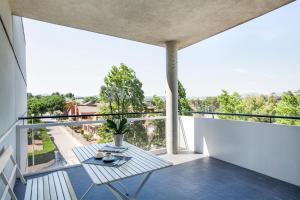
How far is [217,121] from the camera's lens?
163 inches

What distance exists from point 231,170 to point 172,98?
1934mm

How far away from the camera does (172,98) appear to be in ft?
15.0

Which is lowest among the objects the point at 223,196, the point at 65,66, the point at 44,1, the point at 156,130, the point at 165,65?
the point at 223,196

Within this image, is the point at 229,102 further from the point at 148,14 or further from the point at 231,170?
the point at 148,14

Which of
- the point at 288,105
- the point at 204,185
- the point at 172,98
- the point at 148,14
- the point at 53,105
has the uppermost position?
the point at 148,14

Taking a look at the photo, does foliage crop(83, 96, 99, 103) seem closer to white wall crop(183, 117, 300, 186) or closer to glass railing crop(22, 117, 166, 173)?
glass railing crop(22, 117, 166, 173)

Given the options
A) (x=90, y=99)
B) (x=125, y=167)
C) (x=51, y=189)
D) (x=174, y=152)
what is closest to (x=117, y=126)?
(x=125, y=167)

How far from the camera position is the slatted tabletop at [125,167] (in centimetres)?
164


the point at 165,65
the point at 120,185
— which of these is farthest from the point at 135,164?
the point at 165,65

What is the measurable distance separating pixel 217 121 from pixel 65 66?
19.2 metres

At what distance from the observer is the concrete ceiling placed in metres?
2.98

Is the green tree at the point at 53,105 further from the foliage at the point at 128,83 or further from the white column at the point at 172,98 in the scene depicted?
the white column at the point at 172,98

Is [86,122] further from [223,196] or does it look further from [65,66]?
[65,66]

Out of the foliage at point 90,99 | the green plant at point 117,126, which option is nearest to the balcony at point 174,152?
the green plant at point 117,126
